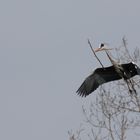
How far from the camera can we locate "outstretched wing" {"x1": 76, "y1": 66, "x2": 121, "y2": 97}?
915 inches

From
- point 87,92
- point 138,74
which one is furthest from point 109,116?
point 87,92

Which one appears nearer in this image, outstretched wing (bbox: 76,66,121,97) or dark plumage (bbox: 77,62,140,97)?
dark plumage (bbox: 77,62,140,97)

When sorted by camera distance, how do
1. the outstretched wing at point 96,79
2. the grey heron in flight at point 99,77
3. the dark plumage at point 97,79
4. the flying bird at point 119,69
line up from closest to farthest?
1. the flying bird at point 119,69
2. the grey heron in flight at point 99,77
3. the dark plumage at point 97,79
4. the outstretched wing at point 96,79

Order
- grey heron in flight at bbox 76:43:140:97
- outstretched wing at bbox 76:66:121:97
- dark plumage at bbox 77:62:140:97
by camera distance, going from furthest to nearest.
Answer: outstretched wing at bbox 76:66:121:97, dark plumage at bbox 77:62:140:97, grey heron in flight at bbox 76:43:140:97

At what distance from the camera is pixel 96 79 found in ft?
77.2

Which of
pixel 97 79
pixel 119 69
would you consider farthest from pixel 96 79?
pixel 119 69

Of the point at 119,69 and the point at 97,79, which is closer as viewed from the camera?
the point at 119,69

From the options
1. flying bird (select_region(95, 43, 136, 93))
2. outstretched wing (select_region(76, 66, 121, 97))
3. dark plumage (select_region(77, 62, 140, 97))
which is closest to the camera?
flying bird (select_region(95, 43, 136, 93))

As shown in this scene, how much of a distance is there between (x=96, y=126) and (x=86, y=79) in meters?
3.47

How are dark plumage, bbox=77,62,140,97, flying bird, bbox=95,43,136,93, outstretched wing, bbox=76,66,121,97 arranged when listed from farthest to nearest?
1. outstretched wing, bbox=76,66,121,97
2. dark plumage, bbox=77,62,140,97
3. flying bird, bbox=95,43,136,93

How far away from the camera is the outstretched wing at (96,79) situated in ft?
76.3

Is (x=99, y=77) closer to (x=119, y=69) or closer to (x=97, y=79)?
(x=97, y=79)

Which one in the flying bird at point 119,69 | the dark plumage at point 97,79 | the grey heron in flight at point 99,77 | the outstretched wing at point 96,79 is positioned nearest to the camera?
the flying bird at point 119,69

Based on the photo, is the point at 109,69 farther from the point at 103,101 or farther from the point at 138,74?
the point at 103,101
